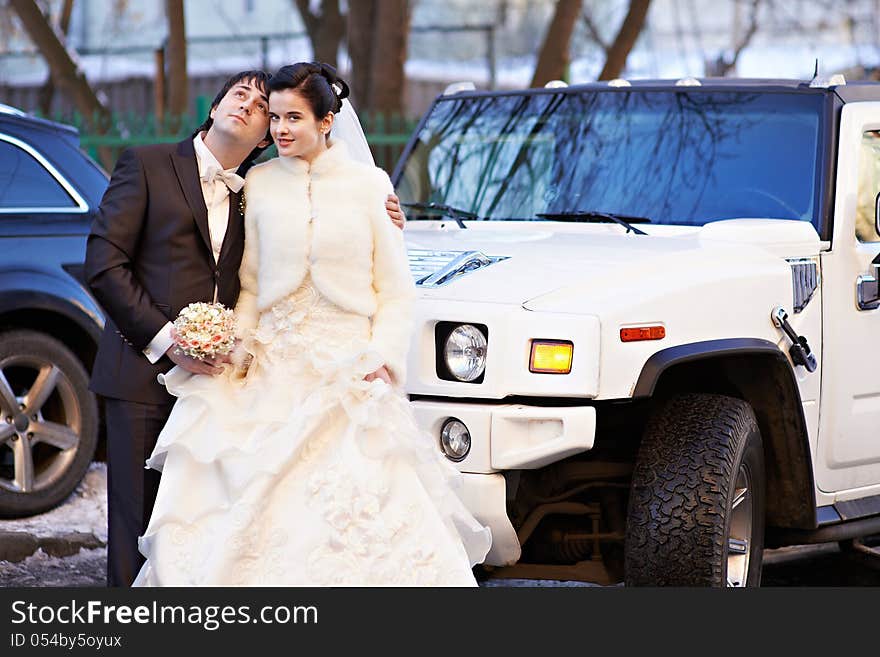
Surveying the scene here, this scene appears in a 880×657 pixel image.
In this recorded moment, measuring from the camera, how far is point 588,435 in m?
4.71

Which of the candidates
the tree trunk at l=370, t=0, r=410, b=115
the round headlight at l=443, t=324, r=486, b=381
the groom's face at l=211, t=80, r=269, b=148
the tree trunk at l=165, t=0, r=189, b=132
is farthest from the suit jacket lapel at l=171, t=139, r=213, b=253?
the tree trunk at l=370, t=0, r=410, b=115

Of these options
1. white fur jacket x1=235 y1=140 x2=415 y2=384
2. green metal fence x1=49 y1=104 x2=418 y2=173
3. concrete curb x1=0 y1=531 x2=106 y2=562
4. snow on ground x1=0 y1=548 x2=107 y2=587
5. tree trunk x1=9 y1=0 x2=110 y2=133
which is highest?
tree trunk x1=9 y1=0 x2=110 y2=133

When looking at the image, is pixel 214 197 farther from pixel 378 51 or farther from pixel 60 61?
pixel 60 61

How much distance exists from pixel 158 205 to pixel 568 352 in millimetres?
1333

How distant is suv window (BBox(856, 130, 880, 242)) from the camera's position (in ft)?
19.6

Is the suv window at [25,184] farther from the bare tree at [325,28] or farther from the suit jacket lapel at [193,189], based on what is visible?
the bare tree at [325,28]

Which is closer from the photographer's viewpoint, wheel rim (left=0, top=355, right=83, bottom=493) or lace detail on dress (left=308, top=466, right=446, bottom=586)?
lace detail on dress (left=308, top=466, right=446, bottom=586)

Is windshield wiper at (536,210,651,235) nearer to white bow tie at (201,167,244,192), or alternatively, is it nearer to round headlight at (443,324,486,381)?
round headlight at (443,324,486,381)

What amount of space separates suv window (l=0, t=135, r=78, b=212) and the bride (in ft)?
8.52

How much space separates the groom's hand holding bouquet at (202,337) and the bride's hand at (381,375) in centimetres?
40

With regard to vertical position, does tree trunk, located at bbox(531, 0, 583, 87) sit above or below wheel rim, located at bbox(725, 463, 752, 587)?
above

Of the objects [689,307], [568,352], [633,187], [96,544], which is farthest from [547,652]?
[96,544]

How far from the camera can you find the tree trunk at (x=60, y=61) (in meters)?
13.7

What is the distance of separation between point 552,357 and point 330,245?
822 mm
